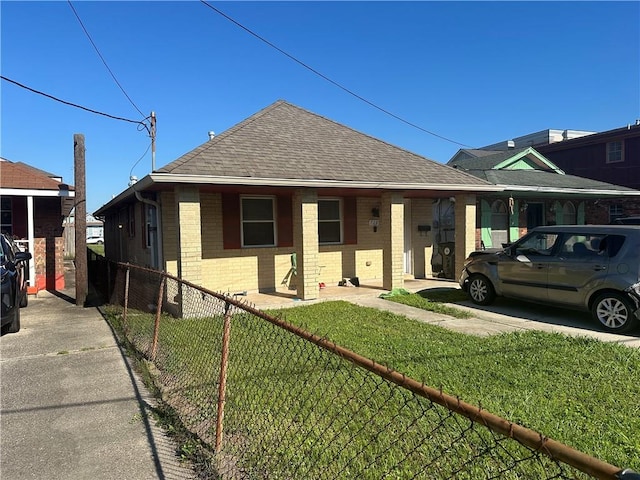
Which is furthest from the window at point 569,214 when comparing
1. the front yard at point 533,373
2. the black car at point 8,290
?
the black car at point 8,290

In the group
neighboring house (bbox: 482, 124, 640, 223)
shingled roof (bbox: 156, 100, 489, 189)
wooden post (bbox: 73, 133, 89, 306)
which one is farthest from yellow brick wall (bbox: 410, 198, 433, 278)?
neighboring house (bbox: 482, 124, 640, 223)

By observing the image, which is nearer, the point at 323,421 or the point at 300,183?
the point at 323,421

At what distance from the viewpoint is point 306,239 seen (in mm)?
9453

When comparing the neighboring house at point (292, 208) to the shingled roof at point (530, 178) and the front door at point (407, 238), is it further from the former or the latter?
the shingled roof at point (530, 178)

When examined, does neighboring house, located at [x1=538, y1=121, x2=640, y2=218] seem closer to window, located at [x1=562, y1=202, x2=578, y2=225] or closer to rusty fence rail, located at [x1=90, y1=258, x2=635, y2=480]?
window, located at [x1=562, y1=202, x2=578, y2=225]

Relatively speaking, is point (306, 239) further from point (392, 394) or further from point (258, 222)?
point (392, 394)

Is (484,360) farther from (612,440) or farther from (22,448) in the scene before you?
(22,448)

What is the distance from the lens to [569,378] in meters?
4.51

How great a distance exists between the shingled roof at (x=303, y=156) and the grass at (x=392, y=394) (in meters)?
3.65

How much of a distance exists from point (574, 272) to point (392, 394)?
6378 mm

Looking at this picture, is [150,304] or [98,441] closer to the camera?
[98,441]

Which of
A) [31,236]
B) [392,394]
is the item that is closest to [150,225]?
[31,236]

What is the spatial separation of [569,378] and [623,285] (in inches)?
115

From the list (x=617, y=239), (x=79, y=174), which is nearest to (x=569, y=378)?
(x=617, y=239)
